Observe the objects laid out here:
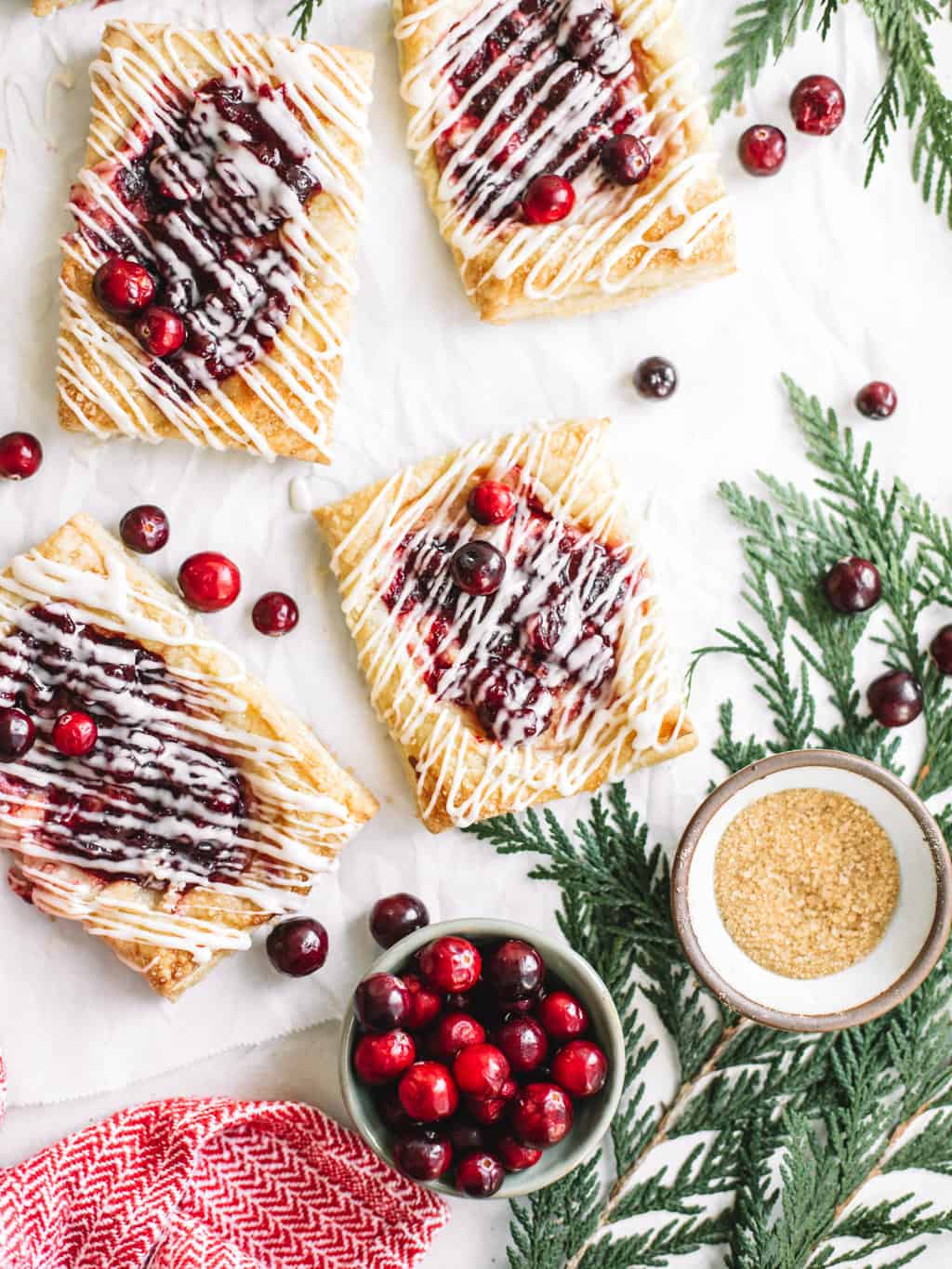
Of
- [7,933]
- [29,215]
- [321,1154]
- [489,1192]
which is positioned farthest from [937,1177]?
[29,215]

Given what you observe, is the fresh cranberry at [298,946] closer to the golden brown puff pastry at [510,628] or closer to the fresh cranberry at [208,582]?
the golden brown puff pastry at [510,628]

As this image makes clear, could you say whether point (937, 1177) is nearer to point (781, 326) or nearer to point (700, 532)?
point (700, 532)

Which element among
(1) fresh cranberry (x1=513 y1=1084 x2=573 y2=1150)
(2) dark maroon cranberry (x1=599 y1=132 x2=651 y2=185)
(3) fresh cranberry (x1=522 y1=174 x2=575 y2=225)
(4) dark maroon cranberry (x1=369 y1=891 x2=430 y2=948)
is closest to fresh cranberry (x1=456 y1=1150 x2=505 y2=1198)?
(1) fresh cranberry (x1=513 y1=1084 x2=573 y2=1150)

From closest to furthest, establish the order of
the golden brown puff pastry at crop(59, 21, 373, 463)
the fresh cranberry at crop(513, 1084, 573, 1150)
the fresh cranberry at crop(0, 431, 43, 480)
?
1. the fresh cranberry at crop(513, 1084, 573, 1150)
2. the golden brown puff pastry at crop(59, 21, 373, 463)
3. the fresh cranberry at crop(0, 431, 43, 480)

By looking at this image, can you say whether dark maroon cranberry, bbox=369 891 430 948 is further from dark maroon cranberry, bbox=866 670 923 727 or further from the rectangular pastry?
the rectangular pastry

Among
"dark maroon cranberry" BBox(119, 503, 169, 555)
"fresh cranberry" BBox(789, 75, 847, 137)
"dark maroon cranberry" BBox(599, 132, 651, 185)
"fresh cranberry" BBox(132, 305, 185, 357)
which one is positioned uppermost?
"fresh cranberry" BBox(132, 305, 185, 357)

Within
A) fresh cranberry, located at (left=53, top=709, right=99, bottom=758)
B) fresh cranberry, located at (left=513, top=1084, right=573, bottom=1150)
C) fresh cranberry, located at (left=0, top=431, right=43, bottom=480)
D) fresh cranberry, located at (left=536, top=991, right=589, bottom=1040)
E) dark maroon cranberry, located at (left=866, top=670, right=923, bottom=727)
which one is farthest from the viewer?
dark maroon cranberry, located at (left=866, top=670, right=923, bottom=727)
